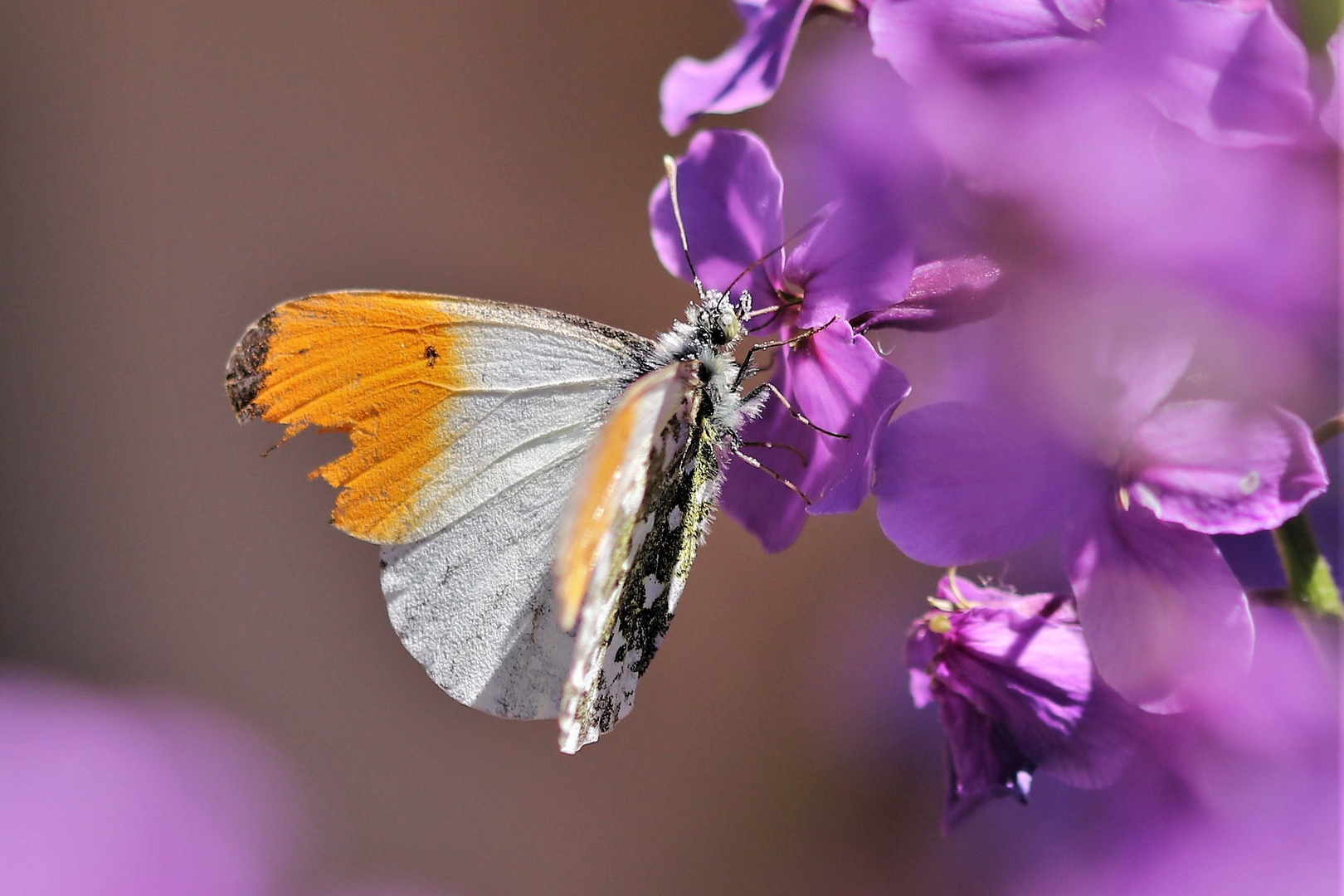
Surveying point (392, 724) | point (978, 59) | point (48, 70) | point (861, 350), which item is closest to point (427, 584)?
point (861, 350)

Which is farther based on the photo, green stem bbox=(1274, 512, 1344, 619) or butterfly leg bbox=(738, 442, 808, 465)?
butterfly leg bbox=(738, 442, 808, 465)

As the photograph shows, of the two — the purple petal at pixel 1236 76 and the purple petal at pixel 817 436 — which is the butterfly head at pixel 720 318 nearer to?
the purple petal at pixel 817 436

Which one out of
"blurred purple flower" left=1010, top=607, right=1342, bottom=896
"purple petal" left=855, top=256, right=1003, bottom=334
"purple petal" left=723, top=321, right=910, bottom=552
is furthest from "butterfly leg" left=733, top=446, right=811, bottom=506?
"blurred purple flower" left=1010, top=607, right=1342, bottom=896

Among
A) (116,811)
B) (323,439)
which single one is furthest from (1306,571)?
(323,439)

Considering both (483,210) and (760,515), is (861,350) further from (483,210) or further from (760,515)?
(483,210)

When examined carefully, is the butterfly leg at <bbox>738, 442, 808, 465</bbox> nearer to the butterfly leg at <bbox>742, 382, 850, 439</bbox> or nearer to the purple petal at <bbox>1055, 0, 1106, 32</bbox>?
the butterfly leg at <bbox>742, 382, 850, 439</bbox>

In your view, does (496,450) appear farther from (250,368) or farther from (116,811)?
(116,811)

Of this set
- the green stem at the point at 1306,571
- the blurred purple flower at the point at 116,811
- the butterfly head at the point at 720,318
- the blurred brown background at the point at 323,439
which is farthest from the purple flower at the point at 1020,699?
the blurred brown background at the point at 323,439
